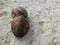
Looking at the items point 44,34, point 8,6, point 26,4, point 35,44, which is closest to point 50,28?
point 44,34

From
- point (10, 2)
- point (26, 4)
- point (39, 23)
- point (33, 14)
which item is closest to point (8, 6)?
point (10, 2)

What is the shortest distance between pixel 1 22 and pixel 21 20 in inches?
13.8

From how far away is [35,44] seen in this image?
4.89 ft

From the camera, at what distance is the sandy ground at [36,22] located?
1533 mm

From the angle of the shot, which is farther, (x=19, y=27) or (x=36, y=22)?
(x=36, y=22)

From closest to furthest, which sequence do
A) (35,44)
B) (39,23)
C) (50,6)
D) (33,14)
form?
(35,44) < (39,23) < (33,14) < (50,6)

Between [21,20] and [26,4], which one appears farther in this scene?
[26,4]

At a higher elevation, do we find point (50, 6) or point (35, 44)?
point (50, 6)

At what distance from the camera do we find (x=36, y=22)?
176 centimetres

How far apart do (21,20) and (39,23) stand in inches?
12.2

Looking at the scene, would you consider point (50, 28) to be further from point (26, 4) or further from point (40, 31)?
point (26, 4)

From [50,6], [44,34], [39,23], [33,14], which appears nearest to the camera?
[44,34]

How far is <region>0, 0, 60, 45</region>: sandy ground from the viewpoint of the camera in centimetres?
153

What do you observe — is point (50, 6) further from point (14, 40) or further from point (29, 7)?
point (14, 40)
